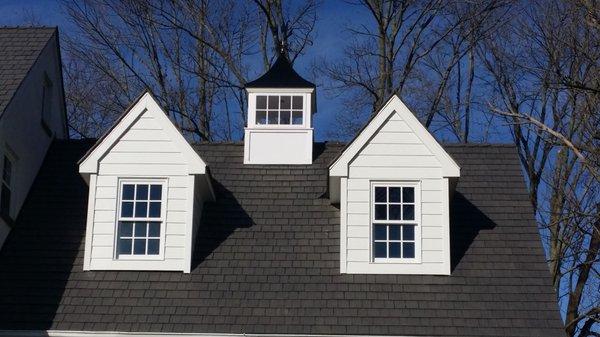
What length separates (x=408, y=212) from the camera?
1648cm

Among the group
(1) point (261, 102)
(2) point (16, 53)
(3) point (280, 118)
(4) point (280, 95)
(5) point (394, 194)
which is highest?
(2) point (16, 53)

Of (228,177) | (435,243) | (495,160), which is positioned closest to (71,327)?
(228,177)

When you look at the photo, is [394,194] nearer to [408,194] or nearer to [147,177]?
[408,194]

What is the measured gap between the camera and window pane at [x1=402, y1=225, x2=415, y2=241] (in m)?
16.3

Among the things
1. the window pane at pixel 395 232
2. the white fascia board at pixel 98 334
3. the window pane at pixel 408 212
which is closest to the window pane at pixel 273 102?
the window pane at pixel 408 212

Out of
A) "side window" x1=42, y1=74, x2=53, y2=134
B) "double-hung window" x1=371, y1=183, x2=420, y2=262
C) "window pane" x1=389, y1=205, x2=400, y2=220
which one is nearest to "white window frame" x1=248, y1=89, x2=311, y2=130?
"double-hung window" x1=371, y1=183, x2=420, y2=262

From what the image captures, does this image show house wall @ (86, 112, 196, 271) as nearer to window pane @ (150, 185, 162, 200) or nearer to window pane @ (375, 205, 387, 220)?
window pane @ (150, 185, 162, 200)

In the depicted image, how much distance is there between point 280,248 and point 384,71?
11.8 metres

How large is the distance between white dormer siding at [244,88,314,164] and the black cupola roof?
0.28 ft

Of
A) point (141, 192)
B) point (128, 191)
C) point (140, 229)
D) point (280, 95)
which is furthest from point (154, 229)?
point (280, 95)

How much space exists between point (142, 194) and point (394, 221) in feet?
13.3

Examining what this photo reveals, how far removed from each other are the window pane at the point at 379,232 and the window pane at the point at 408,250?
35 centimetres

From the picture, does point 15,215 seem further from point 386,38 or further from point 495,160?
point 386,38

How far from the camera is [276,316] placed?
15227 millimetres
